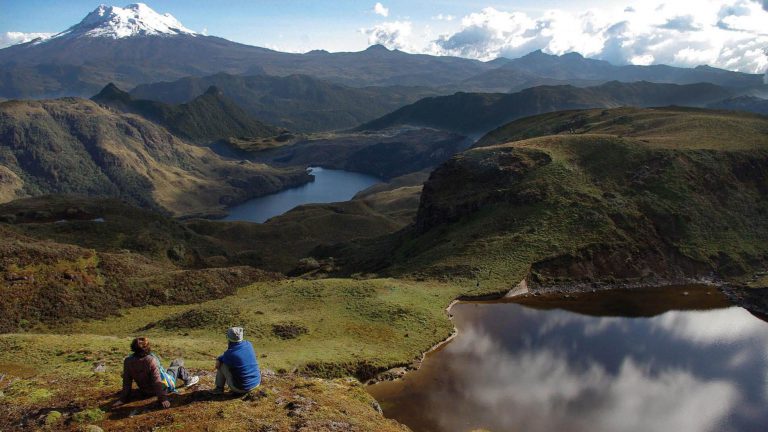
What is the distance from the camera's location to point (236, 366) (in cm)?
1534

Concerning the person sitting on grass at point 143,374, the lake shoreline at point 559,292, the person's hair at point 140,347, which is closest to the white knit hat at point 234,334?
the person sitting on grass at point 143,374

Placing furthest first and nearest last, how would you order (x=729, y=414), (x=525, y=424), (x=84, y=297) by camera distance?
(x=84, y=297), (x=729, y=414), (x=525, y=424)

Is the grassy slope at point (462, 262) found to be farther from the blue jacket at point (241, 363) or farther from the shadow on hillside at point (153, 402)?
the blue jacket at point (241, 363)

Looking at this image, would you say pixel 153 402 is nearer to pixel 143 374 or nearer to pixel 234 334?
pixel 143 374

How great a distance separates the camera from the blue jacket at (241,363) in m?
15.2

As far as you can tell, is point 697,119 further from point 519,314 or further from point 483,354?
point 483,354

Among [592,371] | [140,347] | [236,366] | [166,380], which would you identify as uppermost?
[140,347]

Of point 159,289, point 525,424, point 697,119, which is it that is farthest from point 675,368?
point 697,119

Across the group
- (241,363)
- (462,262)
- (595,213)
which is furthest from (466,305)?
(241,363)

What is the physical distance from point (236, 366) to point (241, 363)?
170 millimetres

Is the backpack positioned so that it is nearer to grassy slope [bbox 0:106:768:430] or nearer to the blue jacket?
grassy slope [bbox 0:106:768:430]

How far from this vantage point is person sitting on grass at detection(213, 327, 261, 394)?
1520cm

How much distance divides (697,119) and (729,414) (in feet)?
218

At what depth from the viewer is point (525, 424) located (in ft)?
76.5
